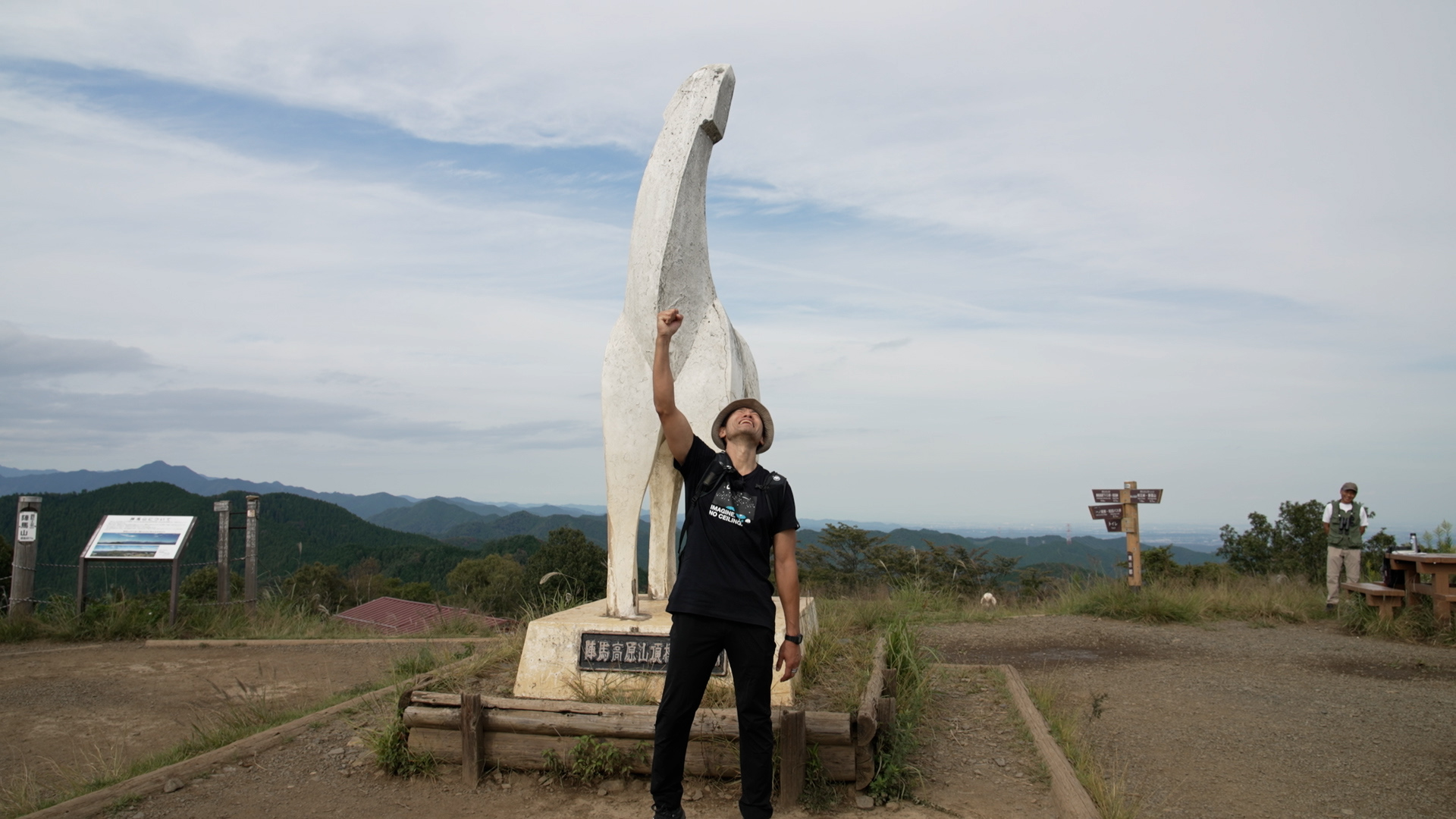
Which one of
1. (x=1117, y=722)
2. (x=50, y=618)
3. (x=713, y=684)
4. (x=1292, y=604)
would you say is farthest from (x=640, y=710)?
(x=1292, y=604)

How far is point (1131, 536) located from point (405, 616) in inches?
346

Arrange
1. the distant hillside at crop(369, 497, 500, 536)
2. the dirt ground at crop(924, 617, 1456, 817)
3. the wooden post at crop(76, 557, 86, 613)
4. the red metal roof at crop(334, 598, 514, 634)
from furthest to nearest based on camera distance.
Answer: the distant hillside at crop(369, 497, 500, 536) → the red metal roof at crop(334, 598, 514, 634) → the wooden post at crop(76, 557, 86, 613) → the dirt ground at crop(924, 617, 1456, 817)

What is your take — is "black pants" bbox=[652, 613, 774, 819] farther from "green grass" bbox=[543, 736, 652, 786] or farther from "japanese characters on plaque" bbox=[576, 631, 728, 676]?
"japanese characters on plaque" bbox=[576, 631, 728, 676]

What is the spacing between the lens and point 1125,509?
10.9 m

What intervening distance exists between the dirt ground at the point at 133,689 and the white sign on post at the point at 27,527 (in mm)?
1196

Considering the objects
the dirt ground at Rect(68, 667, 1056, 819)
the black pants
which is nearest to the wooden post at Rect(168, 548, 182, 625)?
the dirt ground at Rect(68, 667, 1056, 819)

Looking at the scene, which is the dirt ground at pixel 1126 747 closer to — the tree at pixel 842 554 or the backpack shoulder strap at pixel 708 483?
the backpack shoulder strap at pixel 708 483

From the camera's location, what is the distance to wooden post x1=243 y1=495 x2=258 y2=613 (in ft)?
30.2

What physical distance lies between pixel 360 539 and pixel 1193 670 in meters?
35.2

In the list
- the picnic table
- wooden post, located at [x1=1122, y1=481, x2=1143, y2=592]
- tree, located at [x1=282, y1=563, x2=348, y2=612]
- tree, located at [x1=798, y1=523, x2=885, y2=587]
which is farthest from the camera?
tree, located at [x1=282, y1=563, x2=348, y2=612]

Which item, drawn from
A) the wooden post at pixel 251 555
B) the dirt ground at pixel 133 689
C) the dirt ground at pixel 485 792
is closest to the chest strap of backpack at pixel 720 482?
the dirt ground at pixel 485 792

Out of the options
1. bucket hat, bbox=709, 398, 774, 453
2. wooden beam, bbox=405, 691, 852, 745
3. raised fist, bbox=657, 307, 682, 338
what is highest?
raised fist, bbox=657, 307, 682, 338

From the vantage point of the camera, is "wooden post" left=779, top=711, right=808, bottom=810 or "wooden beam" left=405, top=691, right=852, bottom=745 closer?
"wooden post" left=779, top=711, right=808, bottom=810

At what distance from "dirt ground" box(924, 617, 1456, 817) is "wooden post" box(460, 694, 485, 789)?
2858 millimetres
